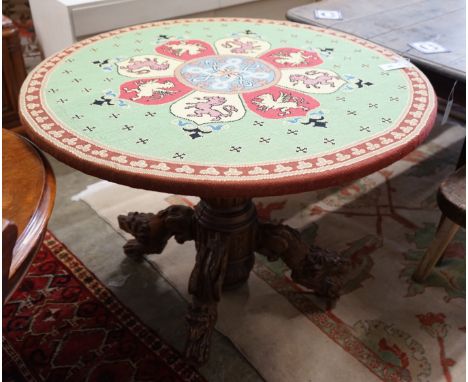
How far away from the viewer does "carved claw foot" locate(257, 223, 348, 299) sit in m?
1.44

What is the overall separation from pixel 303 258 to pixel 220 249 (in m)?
0.28

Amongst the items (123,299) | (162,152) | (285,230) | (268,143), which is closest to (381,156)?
(268,143)

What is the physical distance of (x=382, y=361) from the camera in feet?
4.42

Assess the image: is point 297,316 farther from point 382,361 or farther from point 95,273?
point 95,273

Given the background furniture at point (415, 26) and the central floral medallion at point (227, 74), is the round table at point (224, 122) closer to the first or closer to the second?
the central floral medallion at point (227, 74)

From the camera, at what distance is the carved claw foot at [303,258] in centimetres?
144

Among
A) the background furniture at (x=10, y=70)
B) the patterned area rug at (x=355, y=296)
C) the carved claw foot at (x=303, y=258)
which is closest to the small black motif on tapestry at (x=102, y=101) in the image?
the carved claw foot at (x=303, y=258)

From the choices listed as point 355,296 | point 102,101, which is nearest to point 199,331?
point 355,296

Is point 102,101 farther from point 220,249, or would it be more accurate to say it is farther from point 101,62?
point 220,249

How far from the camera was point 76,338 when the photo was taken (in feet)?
4.59

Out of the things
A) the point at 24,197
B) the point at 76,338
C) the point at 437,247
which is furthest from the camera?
the point at 437,247

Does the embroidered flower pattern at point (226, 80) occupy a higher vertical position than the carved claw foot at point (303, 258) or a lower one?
higher

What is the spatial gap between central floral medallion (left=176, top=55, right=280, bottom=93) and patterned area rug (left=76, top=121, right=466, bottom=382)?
0.68 meters

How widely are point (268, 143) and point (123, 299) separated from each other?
821 millimetres
